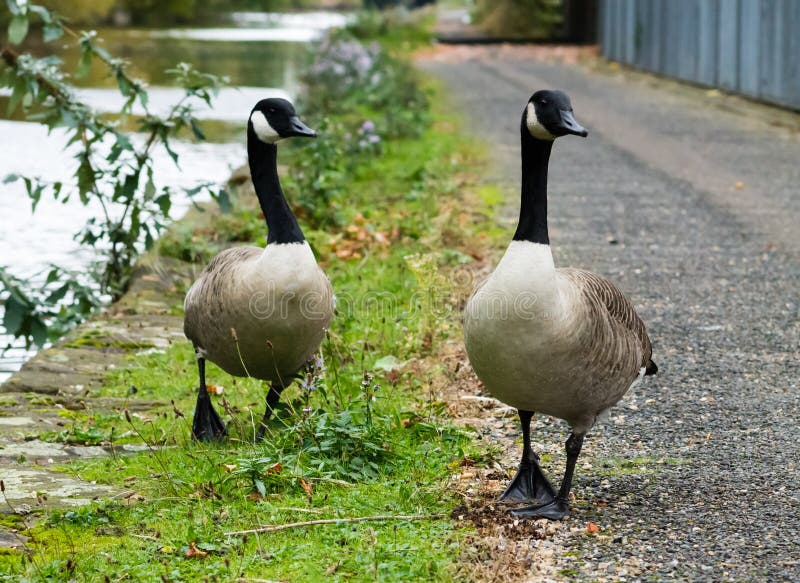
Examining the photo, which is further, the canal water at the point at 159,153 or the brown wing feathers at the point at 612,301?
the canal water at the point at 159,153

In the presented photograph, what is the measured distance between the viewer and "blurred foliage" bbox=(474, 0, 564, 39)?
33.6 meters

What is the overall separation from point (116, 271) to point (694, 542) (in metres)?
5.92

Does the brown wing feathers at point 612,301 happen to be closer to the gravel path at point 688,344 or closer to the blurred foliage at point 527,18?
the gravel path at point 688,344

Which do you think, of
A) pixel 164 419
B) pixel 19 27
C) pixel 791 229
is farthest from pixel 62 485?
pixel 791 229

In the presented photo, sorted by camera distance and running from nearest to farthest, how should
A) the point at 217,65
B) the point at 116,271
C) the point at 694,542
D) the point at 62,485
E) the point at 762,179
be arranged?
the point at 694,542, the point at 62,485, the point at 116,271, the point at 762,179, the point at 217,65

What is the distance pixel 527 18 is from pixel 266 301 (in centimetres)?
3070

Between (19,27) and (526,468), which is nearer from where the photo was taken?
(526,468)

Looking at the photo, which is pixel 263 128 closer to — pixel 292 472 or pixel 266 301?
pixel 266 301

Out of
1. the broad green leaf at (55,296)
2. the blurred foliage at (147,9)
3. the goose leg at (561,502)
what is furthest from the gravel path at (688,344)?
the blurred foliage at (147,9)

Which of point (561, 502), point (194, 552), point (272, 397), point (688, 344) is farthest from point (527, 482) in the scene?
point (688, 344)

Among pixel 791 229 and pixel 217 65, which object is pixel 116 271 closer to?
pixel 791 229

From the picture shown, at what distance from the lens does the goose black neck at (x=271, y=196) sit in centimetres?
494

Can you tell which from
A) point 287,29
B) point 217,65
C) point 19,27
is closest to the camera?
point 19,27

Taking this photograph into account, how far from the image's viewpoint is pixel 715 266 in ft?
26.1
